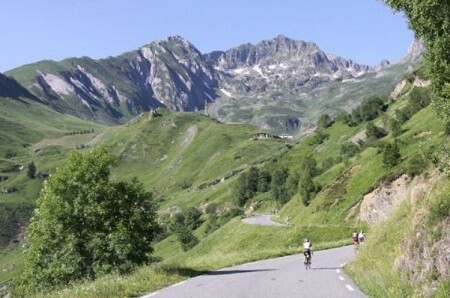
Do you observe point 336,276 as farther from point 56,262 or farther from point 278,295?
point 56,262

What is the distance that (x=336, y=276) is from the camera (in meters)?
27.0

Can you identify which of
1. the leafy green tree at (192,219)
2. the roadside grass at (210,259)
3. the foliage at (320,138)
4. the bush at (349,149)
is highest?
the foliage at (320,138)

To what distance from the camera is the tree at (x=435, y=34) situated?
2211 cm

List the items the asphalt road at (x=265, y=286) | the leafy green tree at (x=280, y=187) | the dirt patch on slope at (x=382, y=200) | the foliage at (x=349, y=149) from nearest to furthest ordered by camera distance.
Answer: the asphalt road at (x=265, y=286) → the dirt patch on slope at (x=382, y=200) → the foliage at (x=349, y=149) → the leafy green tree at (x=280, y=187)

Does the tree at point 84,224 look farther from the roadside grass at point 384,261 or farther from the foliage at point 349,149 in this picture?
the foliage at point 349,149

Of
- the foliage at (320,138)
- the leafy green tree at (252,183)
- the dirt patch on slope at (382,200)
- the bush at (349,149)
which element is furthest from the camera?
the leafy green tree at (252,183)

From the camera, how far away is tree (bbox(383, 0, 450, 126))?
870 inches

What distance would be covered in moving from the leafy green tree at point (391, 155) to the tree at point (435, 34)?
5929 cm

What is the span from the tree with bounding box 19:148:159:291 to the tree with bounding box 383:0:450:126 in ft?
74.1

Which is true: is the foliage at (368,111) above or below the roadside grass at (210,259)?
above

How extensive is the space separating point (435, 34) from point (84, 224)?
28.6m

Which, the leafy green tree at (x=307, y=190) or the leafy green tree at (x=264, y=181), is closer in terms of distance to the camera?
the leafy green tree at (x=307, y=190)

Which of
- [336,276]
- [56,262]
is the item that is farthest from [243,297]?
[56,262]

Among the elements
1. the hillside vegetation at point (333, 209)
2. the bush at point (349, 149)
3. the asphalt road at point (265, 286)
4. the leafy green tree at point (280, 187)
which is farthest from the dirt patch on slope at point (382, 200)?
the leafy green tree at point (280, 187)
